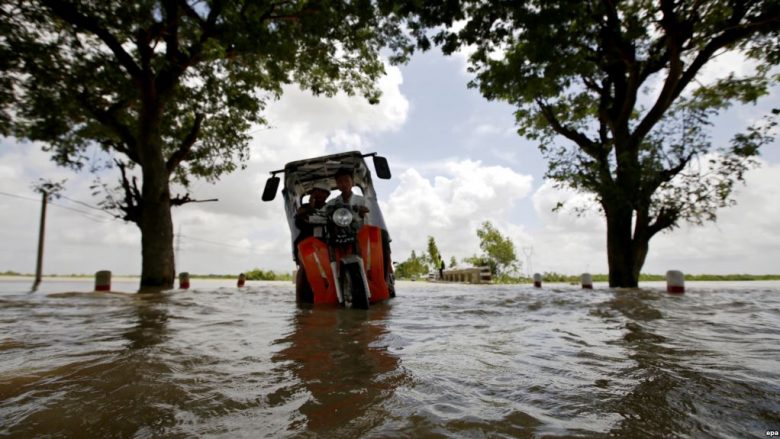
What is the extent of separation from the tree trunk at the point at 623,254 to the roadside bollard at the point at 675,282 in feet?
9.67

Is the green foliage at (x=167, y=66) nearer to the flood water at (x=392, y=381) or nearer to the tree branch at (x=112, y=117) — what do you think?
the tree branch at (x=112, y=117)

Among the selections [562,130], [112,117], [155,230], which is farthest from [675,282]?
[112,117]

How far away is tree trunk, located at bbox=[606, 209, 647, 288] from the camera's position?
14.2 m

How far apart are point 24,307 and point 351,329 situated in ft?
20.2

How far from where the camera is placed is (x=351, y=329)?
14.5 ft

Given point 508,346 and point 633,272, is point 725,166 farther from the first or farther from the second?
point 508,346

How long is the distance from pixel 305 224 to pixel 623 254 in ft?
39.0

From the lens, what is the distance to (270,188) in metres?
7.68

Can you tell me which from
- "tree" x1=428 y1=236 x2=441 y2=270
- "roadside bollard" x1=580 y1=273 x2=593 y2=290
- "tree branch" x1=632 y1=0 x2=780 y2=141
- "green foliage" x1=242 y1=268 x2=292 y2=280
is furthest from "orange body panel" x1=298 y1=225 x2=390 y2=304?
"tree" x1=428 y1=236 x2=441 y2=270

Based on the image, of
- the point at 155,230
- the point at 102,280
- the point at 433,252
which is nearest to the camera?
the point at 102,280

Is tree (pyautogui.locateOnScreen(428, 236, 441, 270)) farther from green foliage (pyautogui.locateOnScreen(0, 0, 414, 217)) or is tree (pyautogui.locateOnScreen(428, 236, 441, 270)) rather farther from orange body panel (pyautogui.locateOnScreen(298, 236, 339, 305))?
orange body panel (pyautogui.locateOnScreen(298, 236, 339, 305))

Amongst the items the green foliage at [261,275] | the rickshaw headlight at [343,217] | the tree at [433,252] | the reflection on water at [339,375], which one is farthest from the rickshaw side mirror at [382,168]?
the tree at [433,252]

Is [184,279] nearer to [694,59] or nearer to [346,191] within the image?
[346,191]

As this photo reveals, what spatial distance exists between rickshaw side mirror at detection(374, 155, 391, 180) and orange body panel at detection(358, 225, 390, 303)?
1004 mm
